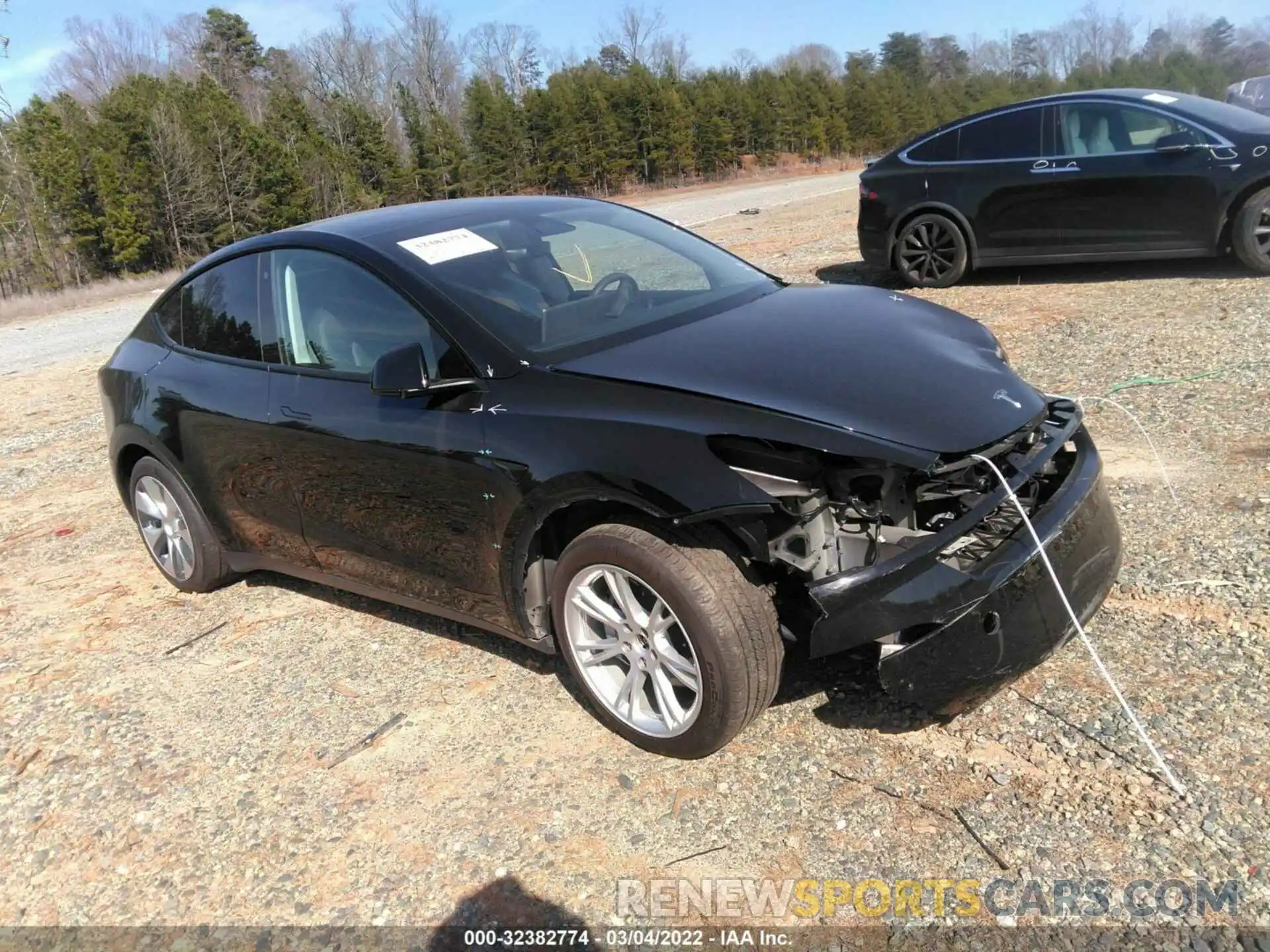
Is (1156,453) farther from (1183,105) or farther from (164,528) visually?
(1183,105)

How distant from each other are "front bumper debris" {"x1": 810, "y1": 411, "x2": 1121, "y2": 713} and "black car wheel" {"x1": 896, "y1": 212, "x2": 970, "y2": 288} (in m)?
7.19

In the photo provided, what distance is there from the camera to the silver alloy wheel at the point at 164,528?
4820mm

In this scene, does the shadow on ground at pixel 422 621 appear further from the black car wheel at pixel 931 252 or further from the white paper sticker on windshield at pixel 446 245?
the black car wheel at pixel 931 252

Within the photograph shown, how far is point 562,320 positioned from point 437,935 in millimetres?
2021

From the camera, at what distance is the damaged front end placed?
2680 millimetres

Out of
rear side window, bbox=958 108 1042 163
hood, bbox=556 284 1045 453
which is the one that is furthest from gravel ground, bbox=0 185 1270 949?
rear side window, bbox=958 108 1042 163

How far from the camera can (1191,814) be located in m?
2.62

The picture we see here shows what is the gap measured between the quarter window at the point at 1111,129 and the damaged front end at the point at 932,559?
22.2 feet

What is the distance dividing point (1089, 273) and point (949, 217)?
1506 millimetres

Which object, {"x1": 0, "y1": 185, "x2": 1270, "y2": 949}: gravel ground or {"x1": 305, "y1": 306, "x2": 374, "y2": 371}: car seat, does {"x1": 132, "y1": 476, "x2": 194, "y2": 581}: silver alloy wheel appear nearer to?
{"x1": 0, "y1": 185, "x2": 1270, "y2": 949}: gravel ground

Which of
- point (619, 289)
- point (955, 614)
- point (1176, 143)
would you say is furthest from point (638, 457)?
point (1176, 143)

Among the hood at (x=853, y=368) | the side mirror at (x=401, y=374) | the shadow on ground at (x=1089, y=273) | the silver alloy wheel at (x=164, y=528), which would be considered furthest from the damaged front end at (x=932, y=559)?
the shadow on ground at (x=1089, y=273)

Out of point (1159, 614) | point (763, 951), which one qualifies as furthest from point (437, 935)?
point (1159, 614)

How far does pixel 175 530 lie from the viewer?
15.9 feet
